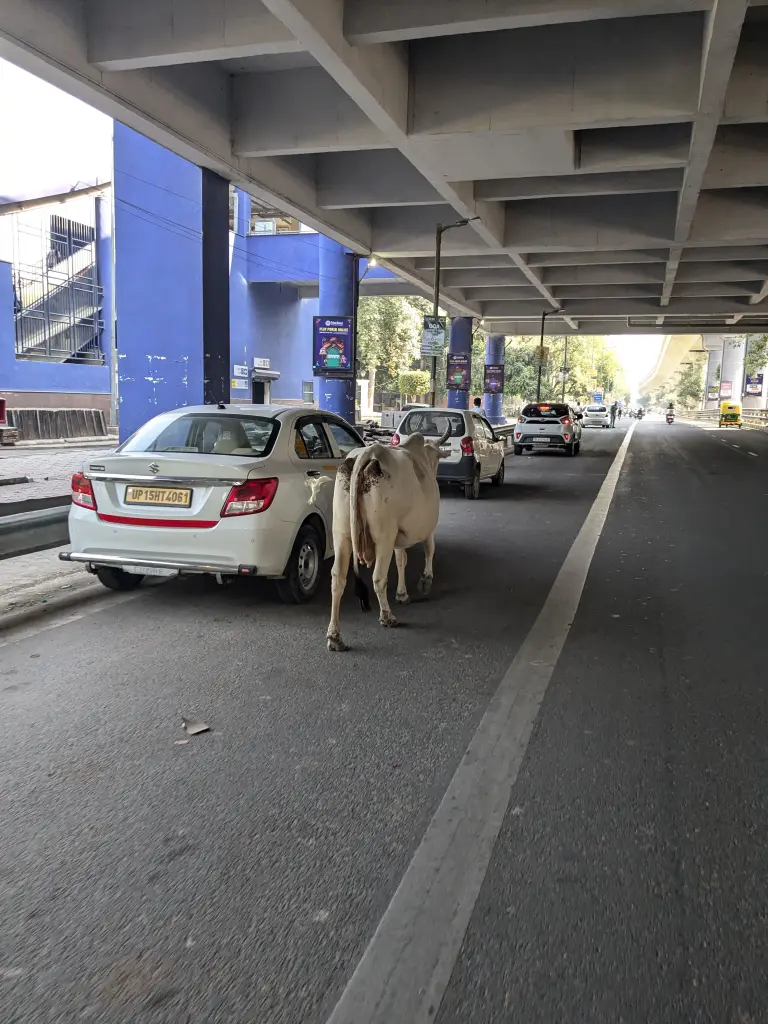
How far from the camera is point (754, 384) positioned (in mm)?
70625

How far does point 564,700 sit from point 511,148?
1165 cm

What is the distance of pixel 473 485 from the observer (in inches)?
567

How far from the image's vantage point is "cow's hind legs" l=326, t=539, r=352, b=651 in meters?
5.50

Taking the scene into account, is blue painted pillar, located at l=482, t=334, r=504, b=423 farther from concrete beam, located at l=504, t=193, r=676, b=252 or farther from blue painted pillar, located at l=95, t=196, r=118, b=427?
concrete beam, located at l=504, t=193, r=676, b=252

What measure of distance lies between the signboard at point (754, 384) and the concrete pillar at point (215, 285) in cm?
6292

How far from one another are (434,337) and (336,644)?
1856 cm

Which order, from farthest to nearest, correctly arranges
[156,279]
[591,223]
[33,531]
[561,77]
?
[591,223]
[156,279]
[561,77]
[33,531]

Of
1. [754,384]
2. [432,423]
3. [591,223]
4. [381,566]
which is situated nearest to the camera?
[381,566]

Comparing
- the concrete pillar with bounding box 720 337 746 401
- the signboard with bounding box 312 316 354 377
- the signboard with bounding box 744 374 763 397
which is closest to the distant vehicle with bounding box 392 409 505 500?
the signboard with bounding box 312 316 354 377

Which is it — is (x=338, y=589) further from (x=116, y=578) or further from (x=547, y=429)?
(x=547, y=429)

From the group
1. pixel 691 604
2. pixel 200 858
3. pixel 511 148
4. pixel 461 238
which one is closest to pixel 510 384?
pixel 461 238

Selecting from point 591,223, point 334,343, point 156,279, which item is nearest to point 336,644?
point 156,279

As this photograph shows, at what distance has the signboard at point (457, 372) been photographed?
38.4 meters

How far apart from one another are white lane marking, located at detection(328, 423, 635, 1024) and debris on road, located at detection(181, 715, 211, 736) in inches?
53.9
